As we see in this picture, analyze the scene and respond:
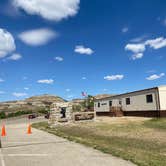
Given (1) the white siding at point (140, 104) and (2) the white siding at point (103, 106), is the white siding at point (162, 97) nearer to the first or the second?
(1) the white siding at point (140, 104)

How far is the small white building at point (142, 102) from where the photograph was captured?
1043 inches

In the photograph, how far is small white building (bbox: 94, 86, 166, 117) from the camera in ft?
86.9

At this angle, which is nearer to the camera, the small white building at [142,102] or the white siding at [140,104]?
the small white building at [142,102]

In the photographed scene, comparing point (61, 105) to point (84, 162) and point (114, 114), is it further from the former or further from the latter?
point (84, 162)

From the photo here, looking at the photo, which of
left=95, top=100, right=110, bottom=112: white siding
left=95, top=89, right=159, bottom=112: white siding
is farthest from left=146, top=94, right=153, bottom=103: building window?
left=95, top=100, right=110, bottom=112: white siding

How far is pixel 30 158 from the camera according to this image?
316 inches

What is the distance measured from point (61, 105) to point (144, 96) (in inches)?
401

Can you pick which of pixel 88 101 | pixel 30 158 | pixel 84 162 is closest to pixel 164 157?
pixel 84 162

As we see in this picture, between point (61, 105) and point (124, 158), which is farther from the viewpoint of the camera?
point (61, 105)

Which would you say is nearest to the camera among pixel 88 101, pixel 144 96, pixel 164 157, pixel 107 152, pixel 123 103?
pixel 164 157

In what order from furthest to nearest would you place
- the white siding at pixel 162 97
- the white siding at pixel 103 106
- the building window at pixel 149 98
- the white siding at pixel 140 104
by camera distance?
the white siding at pixel 103 106 → the building window at pixel 149 98 → the white siding at pixel 140 104 → the white siding at pixel 162 97

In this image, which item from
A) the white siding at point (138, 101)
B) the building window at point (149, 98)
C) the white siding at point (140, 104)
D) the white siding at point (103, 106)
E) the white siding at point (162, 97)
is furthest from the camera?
the white siding at point (103, 106)

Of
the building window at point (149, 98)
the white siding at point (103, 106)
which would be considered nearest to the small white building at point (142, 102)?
the building window at point (149, 98)

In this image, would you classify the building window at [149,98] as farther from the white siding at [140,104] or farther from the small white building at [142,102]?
the white siding at [140,104]
